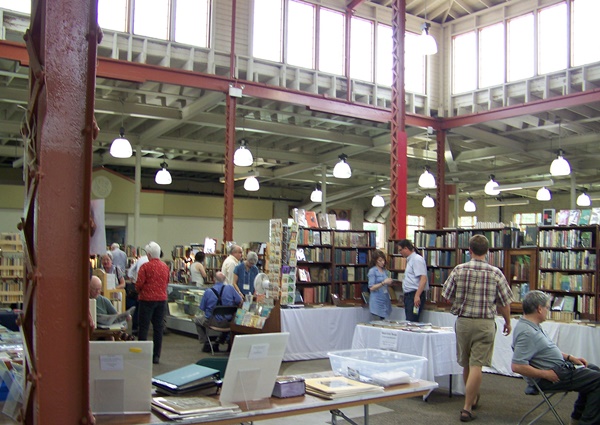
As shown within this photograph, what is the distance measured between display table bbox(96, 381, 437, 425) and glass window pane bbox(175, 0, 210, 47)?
10420mm

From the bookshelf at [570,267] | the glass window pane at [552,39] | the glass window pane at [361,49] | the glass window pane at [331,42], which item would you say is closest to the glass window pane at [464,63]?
the glass window pane at [552,39]

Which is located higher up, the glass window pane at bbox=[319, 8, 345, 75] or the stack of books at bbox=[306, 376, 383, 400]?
the glass window pane at bbox=[319, 8, 345, 75]

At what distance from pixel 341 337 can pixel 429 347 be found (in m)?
3.47

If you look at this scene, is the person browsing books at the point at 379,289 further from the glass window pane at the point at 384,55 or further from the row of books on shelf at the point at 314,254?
the glass window pane at the point at 384,55

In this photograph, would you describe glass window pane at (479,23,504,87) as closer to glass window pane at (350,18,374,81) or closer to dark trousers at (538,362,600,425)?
glass window pane at (350,18,374,81)

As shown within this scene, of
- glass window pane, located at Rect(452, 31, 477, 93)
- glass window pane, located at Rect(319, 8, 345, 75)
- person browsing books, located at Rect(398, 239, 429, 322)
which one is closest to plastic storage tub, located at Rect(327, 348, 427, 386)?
person browsing books, located at Rect(398, 239, 429, 322)

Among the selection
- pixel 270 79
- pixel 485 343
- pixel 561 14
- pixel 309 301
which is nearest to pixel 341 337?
pixel 309 301

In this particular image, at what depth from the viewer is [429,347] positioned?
677cm

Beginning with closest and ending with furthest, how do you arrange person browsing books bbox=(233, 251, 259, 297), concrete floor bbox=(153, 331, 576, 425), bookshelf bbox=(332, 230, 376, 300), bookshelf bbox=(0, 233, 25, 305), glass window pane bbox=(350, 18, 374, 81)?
concrete floor bbox=(153, 331, 576, 425), person browsing books bbox=(233, 251, 259, 297), bookshelf bbox=(0, 233, 25, 305), bookshelf bbox=(332, 230, 376, 300), glass window pane bbox=(350, 18, 374, 81)

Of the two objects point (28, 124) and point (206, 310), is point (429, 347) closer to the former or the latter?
point (206, 310)

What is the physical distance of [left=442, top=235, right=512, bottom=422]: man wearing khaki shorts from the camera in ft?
20.1

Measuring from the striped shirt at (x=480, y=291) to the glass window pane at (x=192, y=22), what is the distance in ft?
28.3

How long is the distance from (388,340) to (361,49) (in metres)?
9.60

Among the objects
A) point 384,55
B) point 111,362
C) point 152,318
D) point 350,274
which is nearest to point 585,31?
point 384,55
